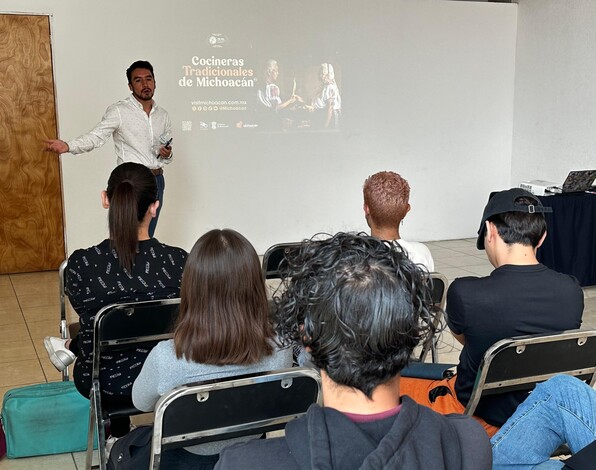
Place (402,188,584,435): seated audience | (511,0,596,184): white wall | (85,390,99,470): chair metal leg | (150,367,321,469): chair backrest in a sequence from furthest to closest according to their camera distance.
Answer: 1. (511,0,596,184): white wall
2. (85,390,99,470): chair metal leg
3. (402,188,584,435): seated audience
4. (150,367,321,469): chair backrest

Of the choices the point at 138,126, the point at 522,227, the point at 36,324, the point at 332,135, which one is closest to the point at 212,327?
the point at 522,227

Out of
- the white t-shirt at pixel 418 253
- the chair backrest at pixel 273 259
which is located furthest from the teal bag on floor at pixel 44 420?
the white t-shirt at pixel 418 253

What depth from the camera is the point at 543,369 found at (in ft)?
6.77

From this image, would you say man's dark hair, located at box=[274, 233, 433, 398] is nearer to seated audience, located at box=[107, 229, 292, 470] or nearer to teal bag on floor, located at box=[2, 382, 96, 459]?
seated audience, located at box=[107, 229, 292, 470]

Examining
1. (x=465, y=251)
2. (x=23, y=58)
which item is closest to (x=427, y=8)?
(x=465, y=251)

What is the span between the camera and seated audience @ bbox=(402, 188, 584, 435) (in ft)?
6.90

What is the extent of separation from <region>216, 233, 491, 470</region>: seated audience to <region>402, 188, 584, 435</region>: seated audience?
1038mm

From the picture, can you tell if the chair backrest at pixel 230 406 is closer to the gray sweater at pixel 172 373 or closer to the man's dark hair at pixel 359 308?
the gray sweater at pixel 172 373

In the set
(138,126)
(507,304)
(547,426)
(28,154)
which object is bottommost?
(547,426)

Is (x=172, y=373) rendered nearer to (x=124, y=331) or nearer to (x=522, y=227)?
(x=124, y=331)

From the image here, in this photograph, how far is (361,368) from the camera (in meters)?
1.05

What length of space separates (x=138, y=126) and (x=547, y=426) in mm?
4495

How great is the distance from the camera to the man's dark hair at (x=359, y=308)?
40.6 inches

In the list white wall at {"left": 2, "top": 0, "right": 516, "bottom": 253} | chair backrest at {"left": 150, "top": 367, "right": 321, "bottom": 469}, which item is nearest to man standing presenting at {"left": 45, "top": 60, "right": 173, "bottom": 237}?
white wall at {"left": 2, "top": 0, "right": 516, "bottom": 253}
